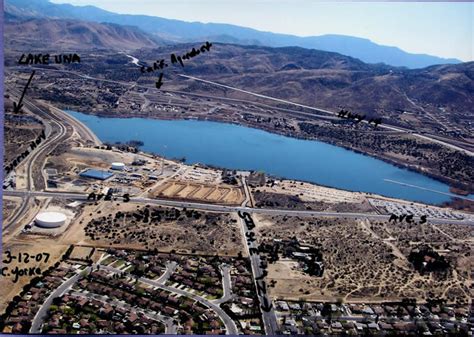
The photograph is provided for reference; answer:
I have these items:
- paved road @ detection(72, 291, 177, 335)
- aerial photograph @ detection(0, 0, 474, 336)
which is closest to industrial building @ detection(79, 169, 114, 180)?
aerial photograph @ detection(0, 0, 474, 336)

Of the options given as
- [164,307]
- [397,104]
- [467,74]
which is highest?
[467,74]

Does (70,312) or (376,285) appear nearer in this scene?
(70,312)

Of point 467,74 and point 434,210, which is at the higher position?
point 467,74

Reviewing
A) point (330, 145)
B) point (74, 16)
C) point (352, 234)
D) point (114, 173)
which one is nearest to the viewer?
point (352, 234)

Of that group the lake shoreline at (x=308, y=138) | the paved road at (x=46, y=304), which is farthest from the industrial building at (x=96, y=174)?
the lake shoreline at (x=308, y=138)

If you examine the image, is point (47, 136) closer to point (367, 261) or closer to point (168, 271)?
point (168, 271)

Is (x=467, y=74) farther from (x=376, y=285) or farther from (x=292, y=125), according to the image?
(x=376, y=285)

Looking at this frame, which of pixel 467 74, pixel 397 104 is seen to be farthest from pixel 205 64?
pixel 467 74

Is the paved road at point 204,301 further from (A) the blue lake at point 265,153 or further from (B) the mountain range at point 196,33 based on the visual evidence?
(B) the mountain range at point 196,33
